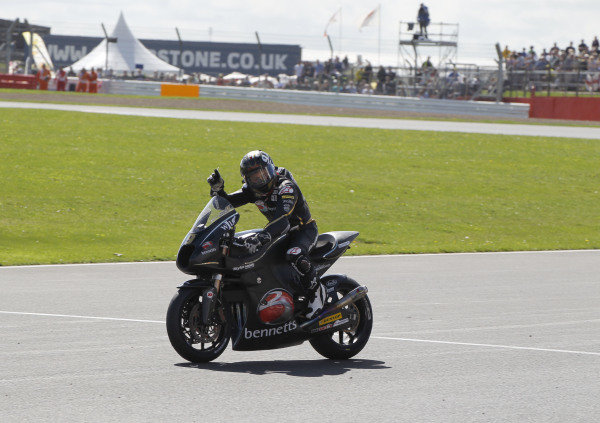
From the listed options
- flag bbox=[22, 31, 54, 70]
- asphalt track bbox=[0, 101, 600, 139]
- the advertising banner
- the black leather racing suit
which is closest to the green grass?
asphalt track bbox=[0, 101, 600, 139]

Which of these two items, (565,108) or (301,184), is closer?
(301,184)

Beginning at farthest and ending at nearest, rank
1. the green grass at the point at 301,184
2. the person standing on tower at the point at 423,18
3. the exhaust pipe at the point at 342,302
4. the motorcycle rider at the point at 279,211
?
the person standing on tower at the point at 423,18
the green grass at the point at 301,184
the exhaust pipe at the point at 342,302
the motorcycle rider at the point at 279,211

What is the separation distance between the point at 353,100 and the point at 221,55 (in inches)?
1470

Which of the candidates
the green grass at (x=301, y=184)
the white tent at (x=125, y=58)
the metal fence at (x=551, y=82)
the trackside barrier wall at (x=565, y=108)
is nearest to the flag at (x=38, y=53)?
the white tent at (x=125, y=58)

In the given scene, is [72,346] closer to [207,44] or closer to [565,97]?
[565,97]

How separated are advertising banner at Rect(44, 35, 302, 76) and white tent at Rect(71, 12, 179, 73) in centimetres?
1751

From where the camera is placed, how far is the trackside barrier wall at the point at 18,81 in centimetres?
4600

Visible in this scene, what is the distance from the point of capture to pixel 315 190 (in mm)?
19391

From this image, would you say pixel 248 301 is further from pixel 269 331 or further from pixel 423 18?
pixel 423 18

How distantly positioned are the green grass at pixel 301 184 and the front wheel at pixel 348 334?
575 centimetres

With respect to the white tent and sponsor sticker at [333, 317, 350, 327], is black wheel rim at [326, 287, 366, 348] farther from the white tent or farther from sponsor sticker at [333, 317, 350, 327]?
the white tent

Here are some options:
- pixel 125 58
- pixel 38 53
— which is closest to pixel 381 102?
pixel 125 58

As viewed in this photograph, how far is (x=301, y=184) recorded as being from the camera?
1992cm

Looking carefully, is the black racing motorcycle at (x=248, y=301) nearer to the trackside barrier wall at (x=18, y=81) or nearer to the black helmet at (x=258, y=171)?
the black helmet at (x=258, y=171)
